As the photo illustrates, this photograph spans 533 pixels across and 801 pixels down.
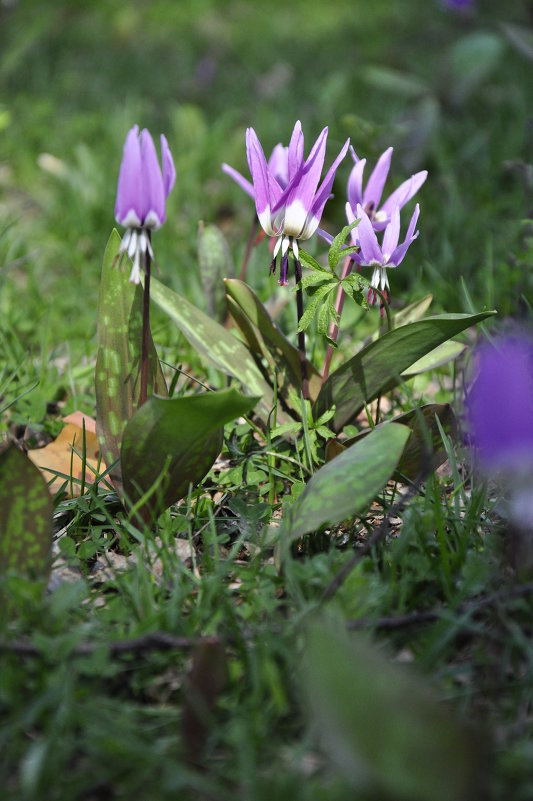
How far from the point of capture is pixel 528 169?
6.93 ft

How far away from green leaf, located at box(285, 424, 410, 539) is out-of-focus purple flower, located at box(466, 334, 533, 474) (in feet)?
0.70

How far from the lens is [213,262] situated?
86.1 inches

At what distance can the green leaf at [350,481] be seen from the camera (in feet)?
4.26

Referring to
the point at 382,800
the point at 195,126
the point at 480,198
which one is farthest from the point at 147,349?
the point at 195,126

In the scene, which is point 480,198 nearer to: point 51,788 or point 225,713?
point 225,713

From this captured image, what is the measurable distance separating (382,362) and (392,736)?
867mm

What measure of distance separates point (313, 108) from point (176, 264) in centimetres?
170

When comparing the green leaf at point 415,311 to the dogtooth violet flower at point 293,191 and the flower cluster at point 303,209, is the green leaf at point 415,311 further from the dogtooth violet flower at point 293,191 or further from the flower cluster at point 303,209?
the dogtooth violet flower at point 293,191

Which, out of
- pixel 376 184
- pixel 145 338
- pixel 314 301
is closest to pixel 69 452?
pixel 145 338

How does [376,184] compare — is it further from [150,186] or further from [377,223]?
[150,186]

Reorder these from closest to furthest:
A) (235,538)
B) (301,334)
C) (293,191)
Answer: (293,191) < (235,538) < (301,334)

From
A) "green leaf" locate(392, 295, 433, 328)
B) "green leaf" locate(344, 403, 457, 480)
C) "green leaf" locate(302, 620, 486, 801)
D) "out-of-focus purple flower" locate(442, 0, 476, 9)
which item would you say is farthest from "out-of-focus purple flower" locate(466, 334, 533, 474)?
"out-of-focus purple flower" locate(442, 0, 476, 9)

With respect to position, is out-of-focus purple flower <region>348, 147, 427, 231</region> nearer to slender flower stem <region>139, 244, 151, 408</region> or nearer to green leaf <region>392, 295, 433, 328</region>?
green leaf <region>392, 295, 433, 328</region>

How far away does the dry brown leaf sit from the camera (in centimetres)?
182
